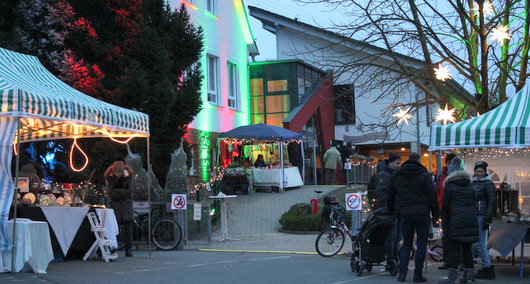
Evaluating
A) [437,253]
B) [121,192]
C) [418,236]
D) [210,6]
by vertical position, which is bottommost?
[437,253]

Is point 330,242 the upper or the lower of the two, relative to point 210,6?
lower

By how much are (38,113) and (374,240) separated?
5205 millimetres

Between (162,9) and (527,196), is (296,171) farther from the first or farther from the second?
(527,196)

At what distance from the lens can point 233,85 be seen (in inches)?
1094

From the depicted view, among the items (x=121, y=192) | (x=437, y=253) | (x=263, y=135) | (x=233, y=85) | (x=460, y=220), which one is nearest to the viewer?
(x=460, y=220)

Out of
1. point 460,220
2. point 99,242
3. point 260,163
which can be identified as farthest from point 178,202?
point 260,163

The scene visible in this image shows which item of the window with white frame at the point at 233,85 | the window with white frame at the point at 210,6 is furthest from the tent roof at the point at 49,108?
the window with white frame at the point at 233,85

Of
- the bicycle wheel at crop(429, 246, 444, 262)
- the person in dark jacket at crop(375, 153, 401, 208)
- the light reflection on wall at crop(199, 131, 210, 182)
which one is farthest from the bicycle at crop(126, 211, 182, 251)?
the light reflection on wall at crop(199, 131, 210, 182)

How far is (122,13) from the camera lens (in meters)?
16.2

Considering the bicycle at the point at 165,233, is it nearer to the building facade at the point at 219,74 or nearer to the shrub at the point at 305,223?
the shrub at the point at 305,223

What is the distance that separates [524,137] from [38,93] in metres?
7.13

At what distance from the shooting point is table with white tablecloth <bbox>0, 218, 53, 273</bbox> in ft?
29.9

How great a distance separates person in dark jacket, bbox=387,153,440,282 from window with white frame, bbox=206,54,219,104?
17.2m

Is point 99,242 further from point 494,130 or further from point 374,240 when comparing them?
point 494,130
